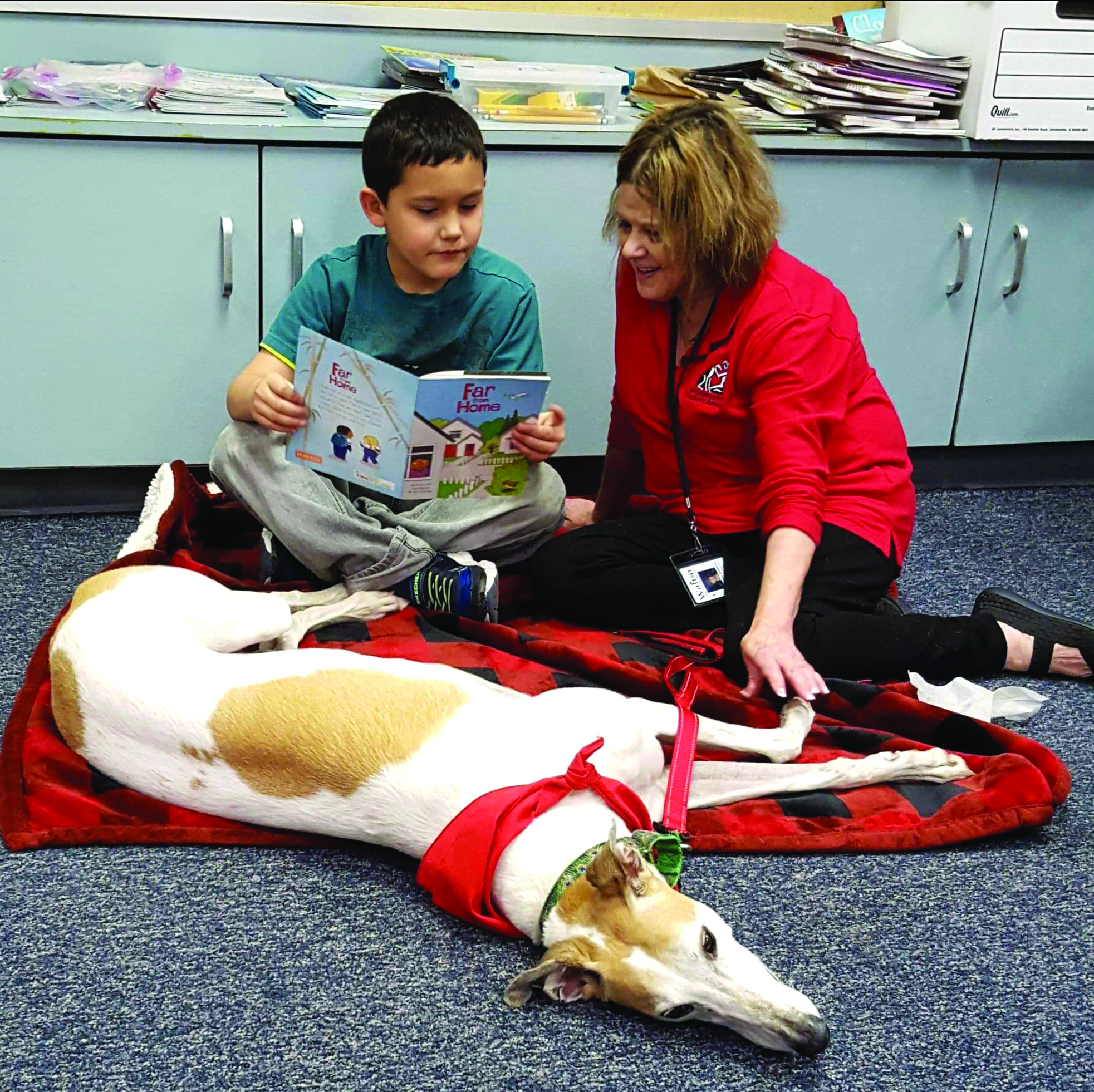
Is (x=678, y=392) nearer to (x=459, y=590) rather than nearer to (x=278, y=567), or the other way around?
(x=459, y=590)

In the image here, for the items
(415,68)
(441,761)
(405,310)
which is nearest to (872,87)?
(415,68)

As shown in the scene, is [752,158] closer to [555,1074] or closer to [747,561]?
[747,561]

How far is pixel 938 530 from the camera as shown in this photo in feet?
8.66

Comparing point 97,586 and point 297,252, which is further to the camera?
point 297,252

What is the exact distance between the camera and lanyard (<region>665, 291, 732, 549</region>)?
1972 millimetres

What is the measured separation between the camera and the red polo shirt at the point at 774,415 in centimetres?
189

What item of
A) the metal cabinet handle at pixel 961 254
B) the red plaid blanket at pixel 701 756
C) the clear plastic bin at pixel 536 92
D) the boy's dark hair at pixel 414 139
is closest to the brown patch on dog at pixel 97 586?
the red plaid blanket at pixel 701 756

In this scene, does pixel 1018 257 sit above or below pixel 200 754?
above

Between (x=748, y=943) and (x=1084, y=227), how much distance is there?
191cm

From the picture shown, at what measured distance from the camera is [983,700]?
6.14ft

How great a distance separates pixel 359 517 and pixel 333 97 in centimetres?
88

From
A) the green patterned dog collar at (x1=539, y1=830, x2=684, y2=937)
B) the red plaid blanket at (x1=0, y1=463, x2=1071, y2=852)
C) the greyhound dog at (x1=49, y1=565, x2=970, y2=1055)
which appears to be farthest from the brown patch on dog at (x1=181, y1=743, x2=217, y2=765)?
the green patterned dog collar at (x1=539, y1=830, x2=684, y2=937)

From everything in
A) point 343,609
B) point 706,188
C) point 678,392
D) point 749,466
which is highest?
point 706,188

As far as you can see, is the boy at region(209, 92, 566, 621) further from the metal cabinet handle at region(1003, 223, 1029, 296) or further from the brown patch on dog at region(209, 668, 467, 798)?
the metal cabinet handle at region(1003, 223, 1029, 296)
